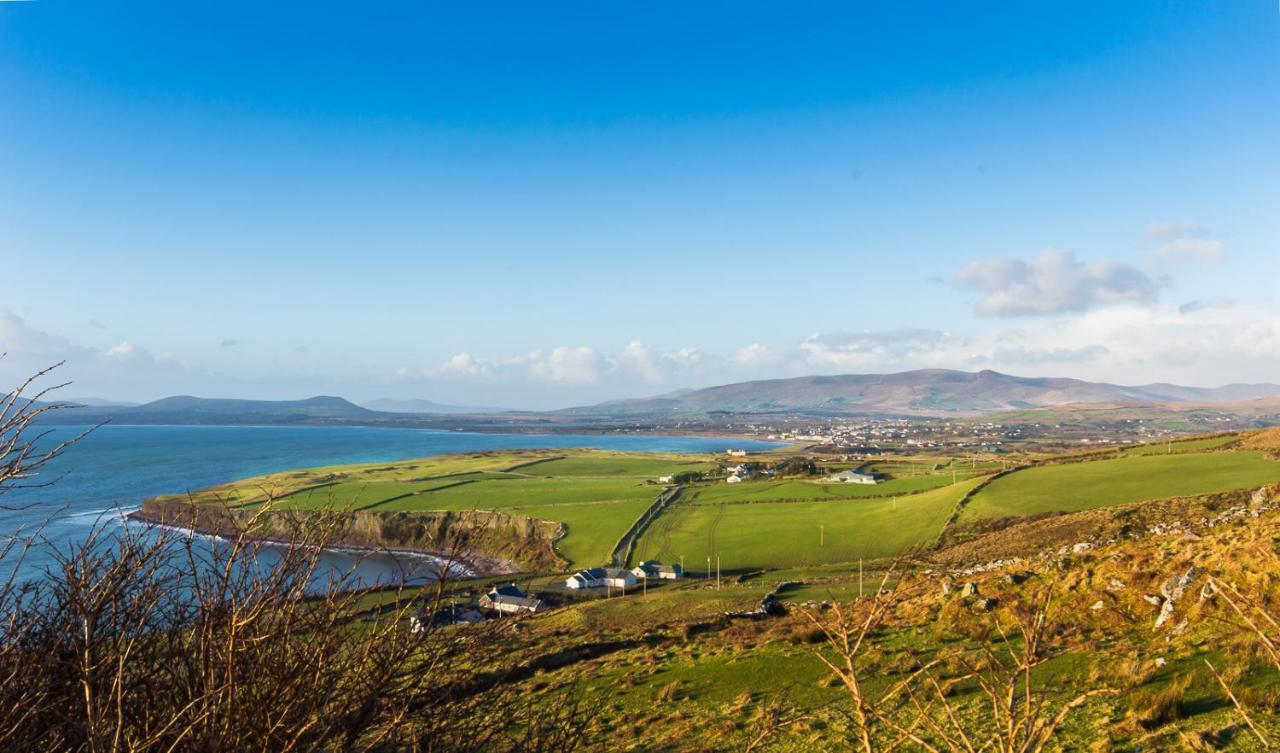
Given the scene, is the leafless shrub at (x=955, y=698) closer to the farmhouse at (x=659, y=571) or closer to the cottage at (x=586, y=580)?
the farmhouse at (x=659, y=571)

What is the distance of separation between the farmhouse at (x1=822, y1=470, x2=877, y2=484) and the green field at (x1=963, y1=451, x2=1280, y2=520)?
2020 centimetres

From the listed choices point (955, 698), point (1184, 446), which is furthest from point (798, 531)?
point (1184, 446)

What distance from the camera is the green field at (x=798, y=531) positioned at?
50.3 m

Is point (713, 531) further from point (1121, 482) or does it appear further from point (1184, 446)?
point (1184, 446)

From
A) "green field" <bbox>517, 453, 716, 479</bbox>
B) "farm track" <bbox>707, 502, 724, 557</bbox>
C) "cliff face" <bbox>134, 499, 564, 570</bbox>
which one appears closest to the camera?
"farm track" <bbox>707, 502, 724, 557</bbox>

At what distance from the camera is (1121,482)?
184 ft

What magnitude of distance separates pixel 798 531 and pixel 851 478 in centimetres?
3284

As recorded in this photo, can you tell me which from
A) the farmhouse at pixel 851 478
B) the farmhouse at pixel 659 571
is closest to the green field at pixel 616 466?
the farmhouse at pixel 851 478

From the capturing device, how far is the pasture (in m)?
49.7

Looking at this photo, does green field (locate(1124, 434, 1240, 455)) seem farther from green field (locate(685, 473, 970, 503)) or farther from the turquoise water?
the turquoise water

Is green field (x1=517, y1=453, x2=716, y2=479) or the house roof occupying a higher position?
the house roof

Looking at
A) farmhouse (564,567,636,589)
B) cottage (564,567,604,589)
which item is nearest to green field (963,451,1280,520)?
farmhouse (564,567,636,589)

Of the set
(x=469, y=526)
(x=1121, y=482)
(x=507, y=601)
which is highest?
(x=1121, y=482)

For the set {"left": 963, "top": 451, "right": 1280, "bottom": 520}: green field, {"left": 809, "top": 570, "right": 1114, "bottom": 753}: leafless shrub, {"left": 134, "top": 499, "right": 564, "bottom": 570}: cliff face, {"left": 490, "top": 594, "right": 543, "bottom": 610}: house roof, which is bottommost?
{"left": 134, "top": 499, "right": 564, "bottom": 570}: cliff face
